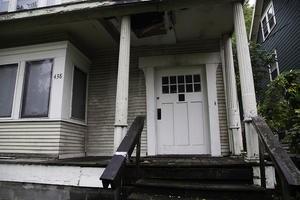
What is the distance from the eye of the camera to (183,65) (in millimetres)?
4941

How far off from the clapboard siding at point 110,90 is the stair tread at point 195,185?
6.68 ft

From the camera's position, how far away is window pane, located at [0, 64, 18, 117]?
4.62 metres

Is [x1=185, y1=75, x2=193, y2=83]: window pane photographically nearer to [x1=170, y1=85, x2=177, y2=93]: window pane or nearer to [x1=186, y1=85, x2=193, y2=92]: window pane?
[x1=186, y1=85, x2=193, y2=92]: window pane

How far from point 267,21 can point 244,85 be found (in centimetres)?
772

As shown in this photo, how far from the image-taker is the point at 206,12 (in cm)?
407

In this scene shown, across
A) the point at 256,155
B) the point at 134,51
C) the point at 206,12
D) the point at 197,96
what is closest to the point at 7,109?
the point at 134,51

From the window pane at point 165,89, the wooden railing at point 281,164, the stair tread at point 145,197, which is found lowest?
the stair tread at point 145,197

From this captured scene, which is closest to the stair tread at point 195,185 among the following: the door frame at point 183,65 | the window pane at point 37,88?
the door frame at point 183,65

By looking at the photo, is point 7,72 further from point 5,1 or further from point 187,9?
point 187,9

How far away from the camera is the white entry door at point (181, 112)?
4707mm

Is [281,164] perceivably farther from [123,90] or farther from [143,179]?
[123,90]

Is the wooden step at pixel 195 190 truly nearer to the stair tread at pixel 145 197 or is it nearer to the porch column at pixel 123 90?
the stair tread at pixel 145 197

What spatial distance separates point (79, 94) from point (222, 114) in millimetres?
3426

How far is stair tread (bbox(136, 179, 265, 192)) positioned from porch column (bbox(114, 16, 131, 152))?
0.89 m
